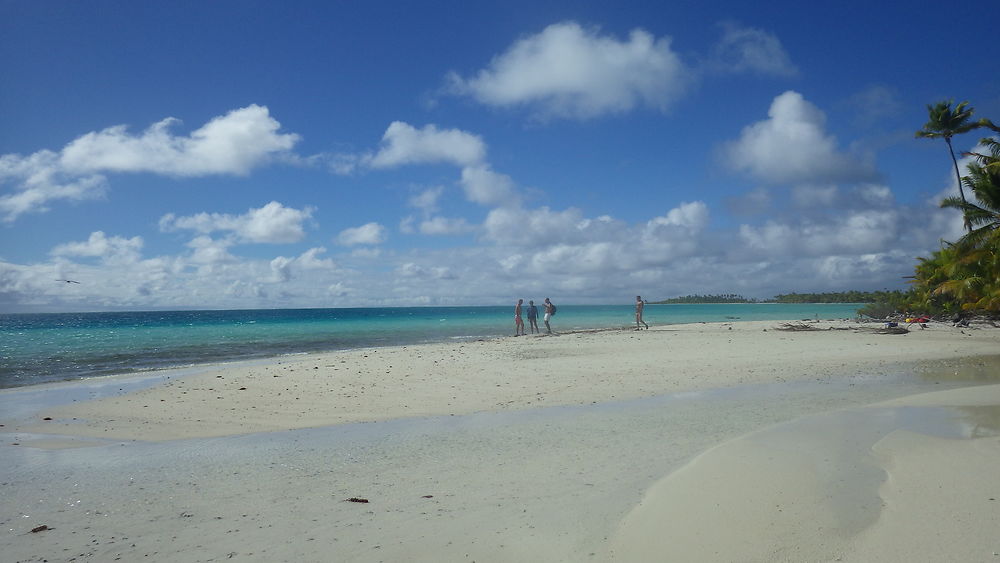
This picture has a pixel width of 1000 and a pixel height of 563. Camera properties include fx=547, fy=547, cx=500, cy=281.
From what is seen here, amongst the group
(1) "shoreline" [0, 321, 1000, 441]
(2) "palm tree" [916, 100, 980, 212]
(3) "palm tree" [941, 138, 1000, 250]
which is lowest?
(1) "shoreline" [0, 321, 1000, 441]

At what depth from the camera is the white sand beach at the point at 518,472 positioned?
480 centimetres

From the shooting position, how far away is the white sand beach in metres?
4.80

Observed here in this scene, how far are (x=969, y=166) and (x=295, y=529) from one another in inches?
1564

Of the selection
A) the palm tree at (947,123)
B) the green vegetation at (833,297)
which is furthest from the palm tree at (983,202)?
the green vegetation at (833,297)

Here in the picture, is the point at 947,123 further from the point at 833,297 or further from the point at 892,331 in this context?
the point at 833,297

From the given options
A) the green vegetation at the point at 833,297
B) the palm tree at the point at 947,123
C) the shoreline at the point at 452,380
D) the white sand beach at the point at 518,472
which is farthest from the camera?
the green vegetation at the point at 833,297

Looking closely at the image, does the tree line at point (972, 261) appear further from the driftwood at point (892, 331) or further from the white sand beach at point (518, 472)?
the white sand beach at point (518, 472)

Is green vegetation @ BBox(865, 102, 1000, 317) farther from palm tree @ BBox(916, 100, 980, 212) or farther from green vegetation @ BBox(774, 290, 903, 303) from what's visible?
green vegetation @ BBox(774, 290, 903, 303)

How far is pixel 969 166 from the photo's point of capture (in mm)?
31203

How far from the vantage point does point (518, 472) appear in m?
6.83

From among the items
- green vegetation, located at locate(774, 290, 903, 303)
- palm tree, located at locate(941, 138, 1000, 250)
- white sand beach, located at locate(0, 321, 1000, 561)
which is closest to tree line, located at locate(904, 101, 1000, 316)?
palm tree, located at locate(941, 138, 1000, 250)

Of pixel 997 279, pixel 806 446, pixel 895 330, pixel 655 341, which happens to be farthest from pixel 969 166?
pixel 806 446

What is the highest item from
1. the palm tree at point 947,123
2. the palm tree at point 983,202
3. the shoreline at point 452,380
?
the palm tree at point 947,123

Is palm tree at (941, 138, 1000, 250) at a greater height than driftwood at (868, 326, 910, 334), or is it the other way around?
palm tree at (941, 138, 1000, 250)
